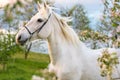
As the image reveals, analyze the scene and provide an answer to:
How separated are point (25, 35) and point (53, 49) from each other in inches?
28.4

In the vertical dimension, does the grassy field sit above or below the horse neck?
below

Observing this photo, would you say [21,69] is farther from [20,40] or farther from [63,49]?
[20,40]

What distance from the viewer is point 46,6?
24.2 feet

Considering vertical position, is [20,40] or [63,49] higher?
[20,40]

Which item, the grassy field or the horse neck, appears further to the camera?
the grassy field

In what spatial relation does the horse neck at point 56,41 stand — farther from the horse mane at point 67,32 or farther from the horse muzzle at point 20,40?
the horse muzzle at point 20,40

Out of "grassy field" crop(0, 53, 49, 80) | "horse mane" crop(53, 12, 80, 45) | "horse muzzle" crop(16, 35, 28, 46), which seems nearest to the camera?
"horse muzzle" crop(16, 35, 28, 46)

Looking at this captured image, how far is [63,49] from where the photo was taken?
7492 mm

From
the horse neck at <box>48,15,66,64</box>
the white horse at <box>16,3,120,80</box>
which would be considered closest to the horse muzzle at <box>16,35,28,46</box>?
the white horse at <box>16,3,120,80</box>

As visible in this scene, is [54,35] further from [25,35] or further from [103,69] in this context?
[103,69]

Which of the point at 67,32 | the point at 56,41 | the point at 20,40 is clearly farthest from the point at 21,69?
the point at 20,40

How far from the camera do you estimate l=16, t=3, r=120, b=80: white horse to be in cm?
729

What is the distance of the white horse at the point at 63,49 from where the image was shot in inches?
287

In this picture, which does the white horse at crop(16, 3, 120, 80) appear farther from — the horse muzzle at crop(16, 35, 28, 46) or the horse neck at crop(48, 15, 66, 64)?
the horse muzzle at crop(16, 35, 28, 46)
